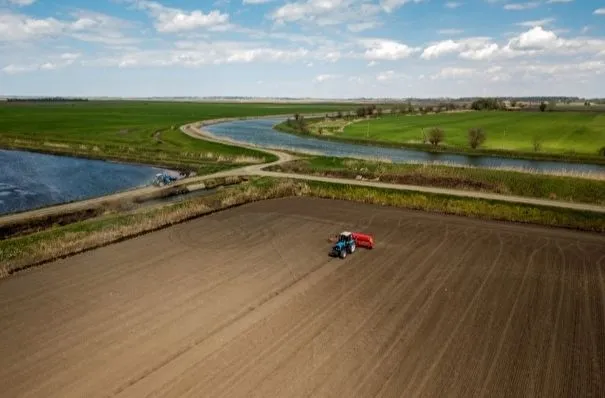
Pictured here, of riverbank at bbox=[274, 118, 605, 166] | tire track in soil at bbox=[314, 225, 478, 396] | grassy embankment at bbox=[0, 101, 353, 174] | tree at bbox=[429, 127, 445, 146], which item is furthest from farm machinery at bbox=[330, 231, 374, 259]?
tree at bbox=[429, 127, 445, 146]

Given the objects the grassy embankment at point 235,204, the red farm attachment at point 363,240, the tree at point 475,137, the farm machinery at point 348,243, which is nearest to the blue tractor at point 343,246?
the farm machinery at point 348,243

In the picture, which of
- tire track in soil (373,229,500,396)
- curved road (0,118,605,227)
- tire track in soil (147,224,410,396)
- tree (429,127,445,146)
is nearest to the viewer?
tire track in soil (373,229,500,396)

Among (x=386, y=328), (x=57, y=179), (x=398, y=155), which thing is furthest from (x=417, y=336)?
(x=398, y=155)

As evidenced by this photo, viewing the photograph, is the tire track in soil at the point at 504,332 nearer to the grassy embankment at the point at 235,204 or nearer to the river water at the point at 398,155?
the grassy embankment at the point at 235,204

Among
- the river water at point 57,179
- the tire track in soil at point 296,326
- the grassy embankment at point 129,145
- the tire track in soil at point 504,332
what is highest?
the grassy embankment at point 129,145

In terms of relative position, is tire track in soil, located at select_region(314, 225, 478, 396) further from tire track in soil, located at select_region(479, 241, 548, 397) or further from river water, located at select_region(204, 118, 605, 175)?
river water, located at select_region(204, 118, 605, 175)

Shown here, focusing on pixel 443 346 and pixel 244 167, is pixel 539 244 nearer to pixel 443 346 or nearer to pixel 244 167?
pixel 443 346
